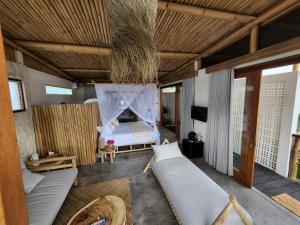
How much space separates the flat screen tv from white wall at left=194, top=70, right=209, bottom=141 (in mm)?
127

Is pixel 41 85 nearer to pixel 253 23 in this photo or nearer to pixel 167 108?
pixel 253 23

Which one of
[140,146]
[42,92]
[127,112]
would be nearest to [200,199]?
[140,146]

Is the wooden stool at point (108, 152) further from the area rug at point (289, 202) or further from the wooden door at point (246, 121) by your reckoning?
the area rug at point (289, 202)

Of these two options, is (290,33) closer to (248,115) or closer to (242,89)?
(242,89)

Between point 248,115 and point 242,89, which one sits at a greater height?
point 242,89

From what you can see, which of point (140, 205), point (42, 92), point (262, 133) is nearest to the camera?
point (140, 205)

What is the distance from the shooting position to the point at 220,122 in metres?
3.06

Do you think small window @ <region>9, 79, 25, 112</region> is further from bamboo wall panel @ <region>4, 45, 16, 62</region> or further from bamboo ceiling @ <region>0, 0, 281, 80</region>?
bamboo ceiling @ <region>0, 0, 281, 80</region>

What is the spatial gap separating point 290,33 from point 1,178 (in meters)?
3.04

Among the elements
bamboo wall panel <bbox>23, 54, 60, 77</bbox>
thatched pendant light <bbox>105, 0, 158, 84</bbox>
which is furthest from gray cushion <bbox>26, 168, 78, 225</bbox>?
bamboo wall panel <bbox>23, 54, 60, 77</bbox>

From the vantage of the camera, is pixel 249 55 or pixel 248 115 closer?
pixel 249 55

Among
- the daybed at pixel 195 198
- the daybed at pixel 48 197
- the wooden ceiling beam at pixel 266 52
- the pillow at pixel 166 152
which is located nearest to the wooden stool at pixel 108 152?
the daybed at pixel 48 197

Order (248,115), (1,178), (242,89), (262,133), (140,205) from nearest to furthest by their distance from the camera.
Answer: (1,178), (140,205), (248,115), (242,89), (262,133)

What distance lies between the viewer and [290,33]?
1.89 metres
